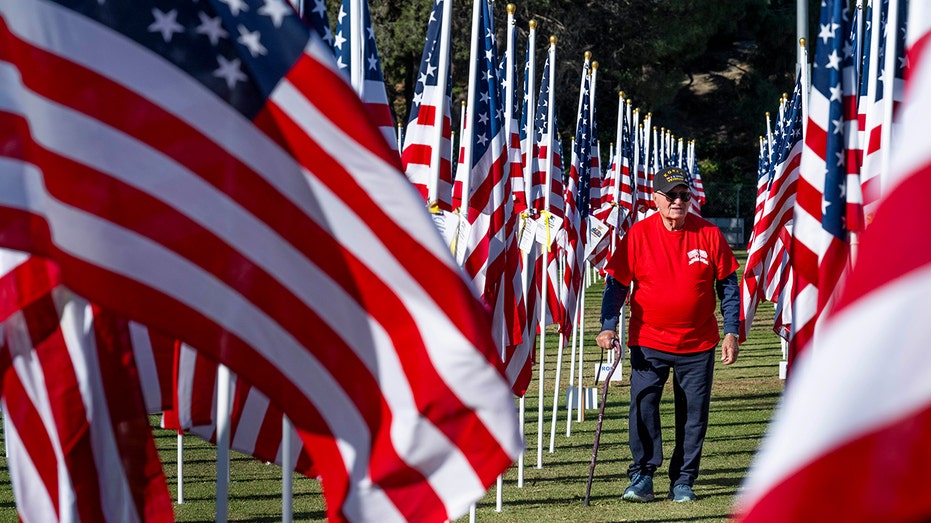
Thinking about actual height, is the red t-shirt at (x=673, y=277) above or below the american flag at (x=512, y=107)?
below

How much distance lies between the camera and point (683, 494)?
9664 mm

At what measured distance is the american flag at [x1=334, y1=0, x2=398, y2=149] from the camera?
7.04 m

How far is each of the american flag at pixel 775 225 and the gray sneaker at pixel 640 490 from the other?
144 inches

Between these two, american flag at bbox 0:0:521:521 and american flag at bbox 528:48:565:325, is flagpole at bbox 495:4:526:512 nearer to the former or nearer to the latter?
american flag at bbox 528:48:565:325

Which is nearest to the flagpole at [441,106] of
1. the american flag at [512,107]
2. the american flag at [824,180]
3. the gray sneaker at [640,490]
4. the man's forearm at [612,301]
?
the american flag at [512,107]

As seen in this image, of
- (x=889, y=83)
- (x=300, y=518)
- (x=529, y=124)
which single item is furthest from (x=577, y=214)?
(x=889, y=83)

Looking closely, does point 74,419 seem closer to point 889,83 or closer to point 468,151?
point 468,151

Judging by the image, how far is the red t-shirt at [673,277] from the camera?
9547 millimetres

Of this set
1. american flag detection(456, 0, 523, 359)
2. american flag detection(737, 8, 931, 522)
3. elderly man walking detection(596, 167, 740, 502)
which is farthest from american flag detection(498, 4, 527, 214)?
american flag detection(737, 8, 931, 522)

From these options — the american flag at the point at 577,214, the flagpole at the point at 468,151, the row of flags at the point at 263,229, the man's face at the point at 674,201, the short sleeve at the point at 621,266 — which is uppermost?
the row of flags at the point at 263,229

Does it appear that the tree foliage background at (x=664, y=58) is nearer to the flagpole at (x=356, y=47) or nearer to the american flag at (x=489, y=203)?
the american flag at (x=489, y=203)

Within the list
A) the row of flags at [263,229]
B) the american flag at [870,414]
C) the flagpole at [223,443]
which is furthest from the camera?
the flagpole at [223,443]

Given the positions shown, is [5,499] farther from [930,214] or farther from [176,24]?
[930,214]

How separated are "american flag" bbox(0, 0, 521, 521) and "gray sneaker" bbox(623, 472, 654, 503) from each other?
6.08 metres
